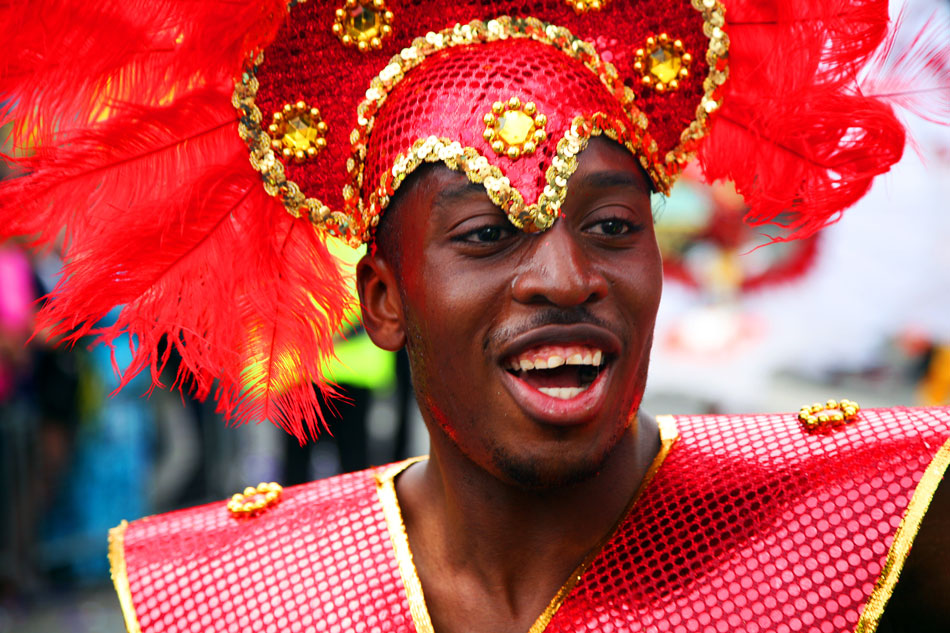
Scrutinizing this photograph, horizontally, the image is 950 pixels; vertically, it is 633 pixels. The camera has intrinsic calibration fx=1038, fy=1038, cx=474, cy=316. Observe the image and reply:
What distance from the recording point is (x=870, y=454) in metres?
2.09

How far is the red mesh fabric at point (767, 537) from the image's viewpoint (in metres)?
1.96

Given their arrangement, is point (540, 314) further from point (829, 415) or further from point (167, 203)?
point (167, 203)

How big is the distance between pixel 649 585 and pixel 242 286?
1.09m

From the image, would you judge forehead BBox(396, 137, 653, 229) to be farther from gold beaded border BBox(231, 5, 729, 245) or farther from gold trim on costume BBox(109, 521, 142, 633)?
gold trim on costume BBox(109, 521, 142, 633)

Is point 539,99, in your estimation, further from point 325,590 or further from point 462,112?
point 325,590

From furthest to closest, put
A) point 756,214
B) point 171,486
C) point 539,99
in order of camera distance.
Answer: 1. point 171,486
2. point 756,214
3. point 539,99

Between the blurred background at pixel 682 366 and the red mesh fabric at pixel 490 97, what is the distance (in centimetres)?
360

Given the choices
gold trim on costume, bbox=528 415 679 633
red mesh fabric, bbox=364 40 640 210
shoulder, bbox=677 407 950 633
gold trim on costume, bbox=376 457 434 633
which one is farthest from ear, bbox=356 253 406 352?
shoulder, bbox=677 407 950 633

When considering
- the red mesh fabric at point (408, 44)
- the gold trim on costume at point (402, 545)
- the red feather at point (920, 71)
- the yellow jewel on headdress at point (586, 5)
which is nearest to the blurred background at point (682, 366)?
the gold trim on costume at point (402, 545)

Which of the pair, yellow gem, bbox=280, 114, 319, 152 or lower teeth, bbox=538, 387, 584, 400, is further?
yellow gem, bbox=280, 114, 319, 152

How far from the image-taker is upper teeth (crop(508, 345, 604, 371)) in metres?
1.90

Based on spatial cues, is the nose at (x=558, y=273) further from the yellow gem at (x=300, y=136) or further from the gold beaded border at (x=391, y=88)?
the yellow gem at (x=300, y=136)

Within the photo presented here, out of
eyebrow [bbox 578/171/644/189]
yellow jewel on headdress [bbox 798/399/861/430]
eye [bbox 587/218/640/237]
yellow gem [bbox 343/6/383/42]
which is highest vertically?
yellow gem [bbox 343/6/383/42]

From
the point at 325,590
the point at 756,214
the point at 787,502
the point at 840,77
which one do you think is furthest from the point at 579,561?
the point at 840,77
